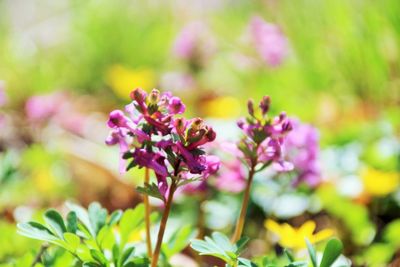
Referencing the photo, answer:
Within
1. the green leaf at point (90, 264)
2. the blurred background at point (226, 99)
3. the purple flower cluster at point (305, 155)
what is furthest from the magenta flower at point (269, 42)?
the green leaf at point (90, 264)

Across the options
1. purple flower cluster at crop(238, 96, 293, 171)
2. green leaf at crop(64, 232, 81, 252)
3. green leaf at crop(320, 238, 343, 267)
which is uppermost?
purple flower cluster at crop(238, 96, 293, 171)

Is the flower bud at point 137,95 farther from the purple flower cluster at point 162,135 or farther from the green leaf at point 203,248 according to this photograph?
the green leaf at point 203,248

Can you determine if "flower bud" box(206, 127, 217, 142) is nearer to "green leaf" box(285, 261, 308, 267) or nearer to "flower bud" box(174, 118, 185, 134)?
"flower bud" box(174, 118, 185, 134)

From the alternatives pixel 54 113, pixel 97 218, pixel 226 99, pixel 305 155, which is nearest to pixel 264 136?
pixel 97 218

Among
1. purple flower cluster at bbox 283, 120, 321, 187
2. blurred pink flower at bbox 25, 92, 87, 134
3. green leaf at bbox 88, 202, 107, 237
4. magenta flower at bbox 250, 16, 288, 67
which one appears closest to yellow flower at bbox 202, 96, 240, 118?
magenta flower at bbox 250, 16, 288, 67

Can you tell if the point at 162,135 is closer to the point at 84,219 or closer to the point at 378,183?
the point at 84,219

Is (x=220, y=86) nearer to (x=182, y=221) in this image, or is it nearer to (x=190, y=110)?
(x=190, y=110)

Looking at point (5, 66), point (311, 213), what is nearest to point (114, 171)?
point (311, 213)
